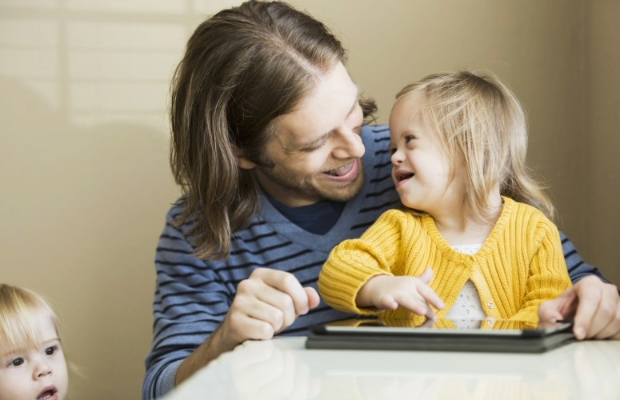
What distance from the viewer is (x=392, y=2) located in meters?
2.19

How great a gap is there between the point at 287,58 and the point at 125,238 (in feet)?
2.68

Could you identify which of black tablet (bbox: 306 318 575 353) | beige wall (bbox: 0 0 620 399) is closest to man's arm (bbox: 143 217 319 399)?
black tablet (bbox: 306 318 575 353)

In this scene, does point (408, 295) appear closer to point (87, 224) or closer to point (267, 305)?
point (267, 305)

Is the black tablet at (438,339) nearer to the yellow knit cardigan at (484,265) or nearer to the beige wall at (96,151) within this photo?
the yellow knit cardigan at (484,265)

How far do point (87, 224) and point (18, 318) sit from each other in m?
0.36

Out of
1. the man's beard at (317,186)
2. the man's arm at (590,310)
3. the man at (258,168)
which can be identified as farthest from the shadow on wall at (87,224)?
the man's arm at (590,310)

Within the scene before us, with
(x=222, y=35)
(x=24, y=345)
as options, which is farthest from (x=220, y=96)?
(x=24, y=345)

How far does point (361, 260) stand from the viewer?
1468mm

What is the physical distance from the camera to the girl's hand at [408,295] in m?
1.26

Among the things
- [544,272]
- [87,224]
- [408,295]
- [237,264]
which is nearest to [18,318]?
[87,224]

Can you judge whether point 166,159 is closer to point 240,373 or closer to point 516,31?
point 516,31

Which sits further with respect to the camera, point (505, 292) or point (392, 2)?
point (392, 2)

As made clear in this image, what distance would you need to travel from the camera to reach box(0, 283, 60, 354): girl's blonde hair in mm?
2012

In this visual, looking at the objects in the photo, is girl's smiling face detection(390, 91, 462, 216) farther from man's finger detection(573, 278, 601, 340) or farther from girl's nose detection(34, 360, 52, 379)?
girl's nose detection(34, 360, 52, 379)
